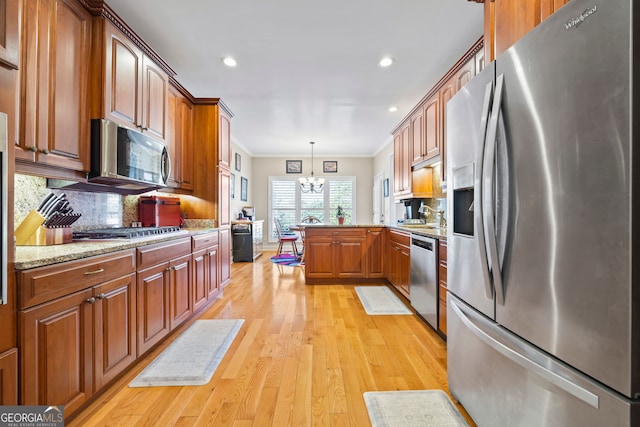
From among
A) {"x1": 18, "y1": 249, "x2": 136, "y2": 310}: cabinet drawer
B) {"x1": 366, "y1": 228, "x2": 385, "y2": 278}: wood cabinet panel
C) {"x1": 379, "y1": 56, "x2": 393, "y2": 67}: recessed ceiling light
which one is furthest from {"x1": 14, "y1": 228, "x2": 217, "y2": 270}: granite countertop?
{"x1": 366, "y1": 228, "x2": 385, "y2": 278}: wood cabinet panel

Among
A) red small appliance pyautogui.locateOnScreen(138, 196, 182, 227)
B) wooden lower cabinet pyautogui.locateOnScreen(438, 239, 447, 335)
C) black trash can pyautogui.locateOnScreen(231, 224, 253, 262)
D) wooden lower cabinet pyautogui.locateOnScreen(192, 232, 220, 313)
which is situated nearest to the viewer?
wooden lower cabinet pyautogui.locateOnScreen(438, 239, 447, 335)

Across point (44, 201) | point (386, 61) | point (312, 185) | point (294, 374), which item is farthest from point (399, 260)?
point (312, 185)

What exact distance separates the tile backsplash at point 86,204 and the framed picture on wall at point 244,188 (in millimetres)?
3853

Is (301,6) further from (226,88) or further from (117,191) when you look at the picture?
(117,191)

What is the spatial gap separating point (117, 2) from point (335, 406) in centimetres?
311

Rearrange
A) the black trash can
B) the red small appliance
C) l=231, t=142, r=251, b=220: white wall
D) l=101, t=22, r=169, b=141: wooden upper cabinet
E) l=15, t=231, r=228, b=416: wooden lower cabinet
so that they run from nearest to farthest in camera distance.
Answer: l=15, t=231, r=228, b=416: wooden lower cabinet < l=101, t=22, r=169, b=141: wooden upper cabinet < the red small appliance < the black trash can < l=231, t=142, r=251, b=220: white wall

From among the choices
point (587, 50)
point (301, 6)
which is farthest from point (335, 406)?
point (301, 6)

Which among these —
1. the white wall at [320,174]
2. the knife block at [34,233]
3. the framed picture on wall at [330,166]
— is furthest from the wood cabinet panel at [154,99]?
the framed picture on wall at [330,166]

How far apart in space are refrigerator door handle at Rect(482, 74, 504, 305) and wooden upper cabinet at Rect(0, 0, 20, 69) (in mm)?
1959

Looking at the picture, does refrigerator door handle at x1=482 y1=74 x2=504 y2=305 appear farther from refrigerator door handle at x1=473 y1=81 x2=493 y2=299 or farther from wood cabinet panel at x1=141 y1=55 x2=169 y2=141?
wood cabinet panel at x1=141 y1=55 x2=169 y2=141

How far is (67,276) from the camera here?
141 cm

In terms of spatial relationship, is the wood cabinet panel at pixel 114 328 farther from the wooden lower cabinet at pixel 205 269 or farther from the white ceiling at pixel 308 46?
the white ceiling at pixel 308 46

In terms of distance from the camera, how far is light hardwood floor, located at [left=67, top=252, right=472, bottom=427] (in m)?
1.54

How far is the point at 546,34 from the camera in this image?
3.15 feet
